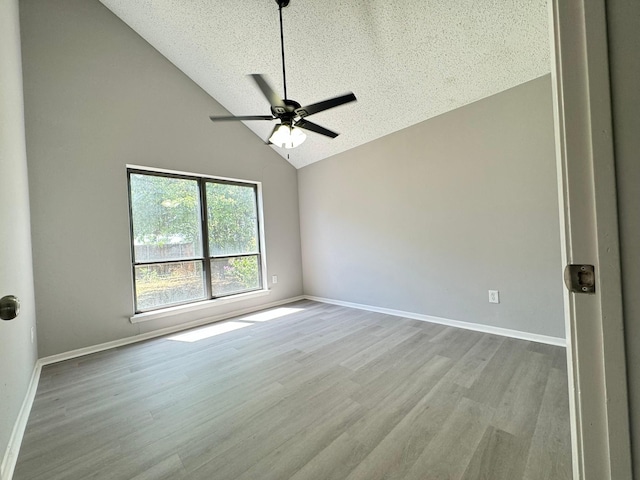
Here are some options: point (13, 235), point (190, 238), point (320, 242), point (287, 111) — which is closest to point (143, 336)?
point (190, 238)

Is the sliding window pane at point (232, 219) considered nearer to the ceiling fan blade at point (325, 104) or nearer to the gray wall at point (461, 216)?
the gray wall at point (461, 216)

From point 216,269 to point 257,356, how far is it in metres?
1.79

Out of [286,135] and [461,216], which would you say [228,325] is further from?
[461,216]

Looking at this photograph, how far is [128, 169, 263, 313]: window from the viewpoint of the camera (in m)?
3.28

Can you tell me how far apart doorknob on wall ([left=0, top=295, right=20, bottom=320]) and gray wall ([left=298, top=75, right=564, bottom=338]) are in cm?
338

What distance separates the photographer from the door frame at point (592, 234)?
0.52m

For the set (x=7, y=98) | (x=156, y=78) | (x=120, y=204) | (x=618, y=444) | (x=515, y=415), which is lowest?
(x=515, y=415)

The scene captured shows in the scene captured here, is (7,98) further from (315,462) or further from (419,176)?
(419,176)

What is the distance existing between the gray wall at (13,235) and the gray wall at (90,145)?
20 centimetres

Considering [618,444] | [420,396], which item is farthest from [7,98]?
[420,396]

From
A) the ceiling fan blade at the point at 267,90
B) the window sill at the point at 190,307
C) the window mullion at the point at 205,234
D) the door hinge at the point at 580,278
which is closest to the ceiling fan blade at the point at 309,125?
the ceiling fan blade at the point at 267,90

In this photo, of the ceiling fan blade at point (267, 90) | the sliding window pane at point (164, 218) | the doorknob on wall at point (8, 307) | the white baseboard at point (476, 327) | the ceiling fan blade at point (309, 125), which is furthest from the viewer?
the sliding window pane at point (164, 218)

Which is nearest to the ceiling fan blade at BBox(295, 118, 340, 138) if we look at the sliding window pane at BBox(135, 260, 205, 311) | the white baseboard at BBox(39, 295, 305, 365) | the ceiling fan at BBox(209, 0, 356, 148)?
the ceiling fan at BBox(209, 0, 356, 148)

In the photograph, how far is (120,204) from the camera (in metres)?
3.07
